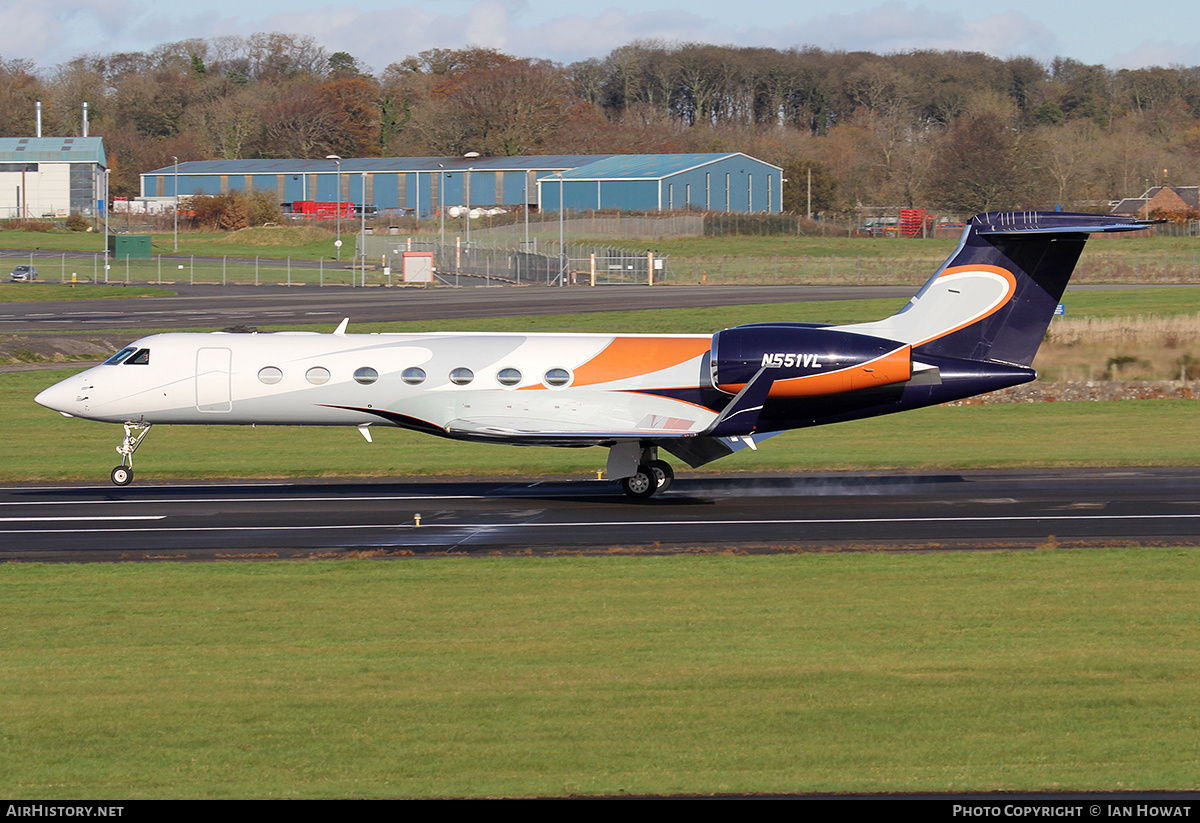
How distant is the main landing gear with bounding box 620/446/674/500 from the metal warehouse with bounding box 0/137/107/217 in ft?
439

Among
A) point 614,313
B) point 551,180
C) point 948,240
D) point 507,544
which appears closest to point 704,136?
point 551,180

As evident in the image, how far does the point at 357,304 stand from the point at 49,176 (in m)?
93.9

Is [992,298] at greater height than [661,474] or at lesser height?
greater

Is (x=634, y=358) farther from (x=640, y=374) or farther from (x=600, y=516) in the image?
(x=600, y=516)

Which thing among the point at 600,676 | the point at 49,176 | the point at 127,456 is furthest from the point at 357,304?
the point at 49,176

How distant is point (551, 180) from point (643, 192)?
9.34m

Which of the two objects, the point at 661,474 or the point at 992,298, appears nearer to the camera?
the point at 992,298

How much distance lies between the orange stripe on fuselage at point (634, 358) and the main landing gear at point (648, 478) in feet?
6.22

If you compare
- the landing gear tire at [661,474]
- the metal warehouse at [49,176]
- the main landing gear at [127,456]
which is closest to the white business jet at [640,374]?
the landing gear tire at [661,474]

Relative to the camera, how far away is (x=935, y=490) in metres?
25.5

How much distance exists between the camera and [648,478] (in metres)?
25.0

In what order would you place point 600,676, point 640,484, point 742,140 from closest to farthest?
point 600,676 < point 640,484 < point 742,140

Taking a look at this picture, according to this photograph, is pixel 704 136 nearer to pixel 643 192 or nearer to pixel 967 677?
pixel 643 192

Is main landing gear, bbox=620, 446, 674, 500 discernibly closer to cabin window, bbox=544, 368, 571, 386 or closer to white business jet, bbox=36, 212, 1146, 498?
white business jet, bbox=36, 212, 1146, 498
